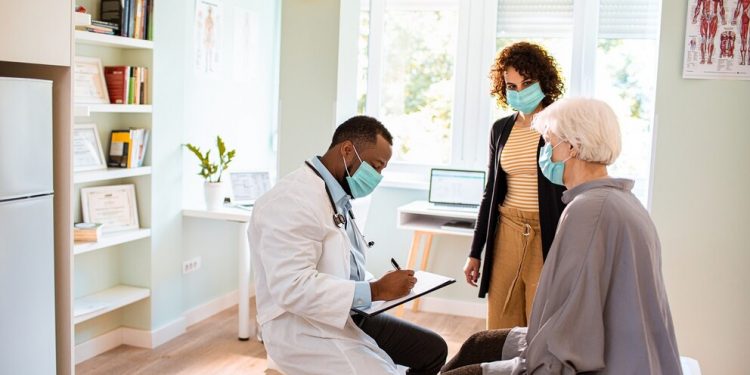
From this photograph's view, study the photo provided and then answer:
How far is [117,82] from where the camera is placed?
3.65 meters

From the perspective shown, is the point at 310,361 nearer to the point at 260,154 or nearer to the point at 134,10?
the point at 134,10

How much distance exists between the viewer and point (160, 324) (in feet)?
13.3

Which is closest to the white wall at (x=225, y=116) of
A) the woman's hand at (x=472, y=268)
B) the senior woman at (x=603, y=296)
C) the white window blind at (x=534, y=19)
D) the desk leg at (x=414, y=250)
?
the desk leg at (x=414, y=250)

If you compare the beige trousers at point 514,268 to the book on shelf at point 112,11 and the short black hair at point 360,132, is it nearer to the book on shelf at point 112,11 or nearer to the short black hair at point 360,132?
the short black hair at point 360,132

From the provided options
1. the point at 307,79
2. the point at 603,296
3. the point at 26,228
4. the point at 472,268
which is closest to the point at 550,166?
the point at 603,296

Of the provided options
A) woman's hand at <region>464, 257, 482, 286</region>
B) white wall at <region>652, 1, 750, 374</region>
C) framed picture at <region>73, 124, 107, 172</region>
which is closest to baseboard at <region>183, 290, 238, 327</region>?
framed picture at <region>73, 124, 107, 172</region>

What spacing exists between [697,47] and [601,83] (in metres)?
1.31

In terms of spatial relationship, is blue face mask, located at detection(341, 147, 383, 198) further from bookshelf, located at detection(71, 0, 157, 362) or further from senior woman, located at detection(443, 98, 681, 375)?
bookshelf, located at detection(71, 0, 157, 362)

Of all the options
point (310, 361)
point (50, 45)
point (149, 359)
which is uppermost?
point (50, 45)

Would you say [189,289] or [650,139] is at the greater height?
[650,139]

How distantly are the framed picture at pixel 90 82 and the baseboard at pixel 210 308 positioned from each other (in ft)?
4.63

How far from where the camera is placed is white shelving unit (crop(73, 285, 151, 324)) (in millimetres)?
3465

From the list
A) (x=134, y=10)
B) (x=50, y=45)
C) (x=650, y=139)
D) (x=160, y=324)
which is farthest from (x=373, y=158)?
(x=160, y=324)

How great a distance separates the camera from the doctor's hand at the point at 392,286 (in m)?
2.08
